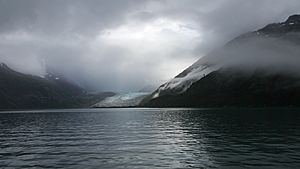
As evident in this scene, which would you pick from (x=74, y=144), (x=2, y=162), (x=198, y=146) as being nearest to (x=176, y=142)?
(x=198, y=146)

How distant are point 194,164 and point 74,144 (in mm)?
29563

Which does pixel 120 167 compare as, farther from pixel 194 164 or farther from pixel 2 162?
pixel 2 162

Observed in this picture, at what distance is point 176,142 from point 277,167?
27.3m

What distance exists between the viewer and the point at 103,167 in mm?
40000

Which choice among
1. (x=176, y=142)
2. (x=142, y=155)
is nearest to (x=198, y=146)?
(x=176, y=142)

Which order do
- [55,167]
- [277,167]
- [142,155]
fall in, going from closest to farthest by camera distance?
[277,167]
[55,167]
[142,155]

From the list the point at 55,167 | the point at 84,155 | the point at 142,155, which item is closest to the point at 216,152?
the point at 142,155

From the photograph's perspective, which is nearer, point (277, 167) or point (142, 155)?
point (277, 167)

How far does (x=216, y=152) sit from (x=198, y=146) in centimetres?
786

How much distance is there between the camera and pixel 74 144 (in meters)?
63.2

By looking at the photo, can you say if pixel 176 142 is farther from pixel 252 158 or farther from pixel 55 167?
pixel 55 167

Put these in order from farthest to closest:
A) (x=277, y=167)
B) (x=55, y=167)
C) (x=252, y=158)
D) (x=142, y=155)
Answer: (x=142, y=155) → (x=252, y=158) → (x=55, y=167) → (x=277, y=167)

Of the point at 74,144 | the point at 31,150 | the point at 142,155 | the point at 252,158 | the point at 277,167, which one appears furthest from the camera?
the point at 74,144

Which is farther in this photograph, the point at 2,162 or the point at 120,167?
the point at 2,162
